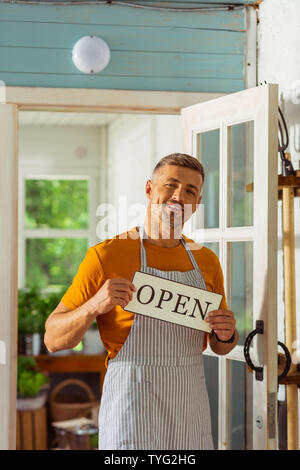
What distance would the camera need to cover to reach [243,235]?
2.64 m

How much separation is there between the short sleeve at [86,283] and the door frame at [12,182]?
1.08 metres

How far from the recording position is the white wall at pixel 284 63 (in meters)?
2.60

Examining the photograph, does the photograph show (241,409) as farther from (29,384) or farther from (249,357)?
(29,384)

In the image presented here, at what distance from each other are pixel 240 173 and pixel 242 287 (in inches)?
21.6

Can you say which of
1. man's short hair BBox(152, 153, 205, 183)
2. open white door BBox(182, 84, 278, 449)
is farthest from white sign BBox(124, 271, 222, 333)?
open white door BBox(182, 84, 278, 449)

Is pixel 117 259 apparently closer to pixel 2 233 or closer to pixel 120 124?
pixel 2 233

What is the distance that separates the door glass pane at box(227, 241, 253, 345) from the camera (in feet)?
9.38

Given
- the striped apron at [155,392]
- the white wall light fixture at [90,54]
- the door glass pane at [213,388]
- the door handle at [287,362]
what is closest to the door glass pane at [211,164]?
the white wall light fixture at [90,54]

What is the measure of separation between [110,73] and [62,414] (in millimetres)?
3062

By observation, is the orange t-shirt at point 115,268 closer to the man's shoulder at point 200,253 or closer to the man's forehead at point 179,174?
the man's shoulder at point 200,253

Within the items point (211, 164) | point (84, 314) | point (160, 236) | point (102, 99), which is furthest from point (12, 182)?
point (84, 314)

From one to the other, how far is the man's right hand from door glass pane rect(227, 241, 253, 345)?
44.3 inches
